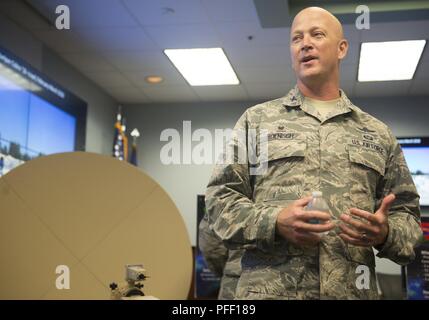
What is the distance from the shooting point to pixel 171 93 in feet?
9.71

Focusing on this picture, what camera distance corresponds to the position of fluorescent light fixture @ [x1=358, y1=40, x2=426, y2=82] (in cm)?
280

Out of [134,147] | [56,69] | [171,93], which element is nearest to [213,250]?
[171,93]

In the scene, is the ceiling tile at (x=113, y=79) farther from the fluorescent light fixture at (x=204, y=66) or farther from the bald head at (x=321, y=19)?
the bald head at (x=321, y=19)

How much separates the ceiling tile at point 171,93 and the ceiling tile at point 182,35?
238 mm

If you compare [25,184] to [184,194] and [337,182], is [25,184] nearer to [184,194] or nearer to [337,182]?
[337,182]

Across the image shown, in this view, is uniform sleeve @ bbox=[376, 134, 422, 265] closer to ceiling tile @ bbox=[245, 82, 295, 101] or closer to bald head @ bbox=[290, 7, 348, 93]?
bald head @ bbox=[290, 7, 348, 93]

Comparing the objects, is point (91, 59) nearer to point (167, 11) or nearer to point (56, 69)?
point (56, 69)

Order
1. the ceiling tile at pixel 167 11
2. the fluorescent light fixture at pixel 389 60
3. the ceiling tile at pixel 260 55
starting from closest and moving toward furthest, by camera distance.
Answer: the ceiling tile at pixel 167 11 < the fluorescent light fixture at pixel 389 60 < the ceiling tile at pixel 260 55

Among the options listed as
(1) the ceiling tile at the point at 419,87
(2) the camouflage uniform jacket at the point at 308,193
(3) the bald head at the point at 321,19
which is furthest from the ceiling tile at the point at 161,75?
(2) the camouflage uniform jacket at the point at 308,193

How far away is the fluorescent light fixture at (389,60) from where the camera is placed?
9.18 feet

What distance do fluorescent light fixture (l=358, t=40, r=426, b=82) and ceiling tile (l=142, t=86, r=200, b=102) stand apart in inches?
39.0

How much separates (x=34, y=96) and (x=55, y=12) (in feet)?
2.95

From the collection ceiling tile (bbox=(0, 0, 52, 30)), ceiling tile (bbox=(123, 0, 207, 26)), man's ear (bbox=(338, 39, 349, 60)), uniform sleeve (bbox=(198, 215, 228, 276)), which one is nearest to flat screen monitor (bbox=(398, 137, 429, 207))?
uniform sleeve (bbox=(198, 215, 228, 276))

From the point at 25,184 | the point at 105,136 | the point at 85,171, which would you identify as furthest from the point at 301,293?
the point at 105,136
